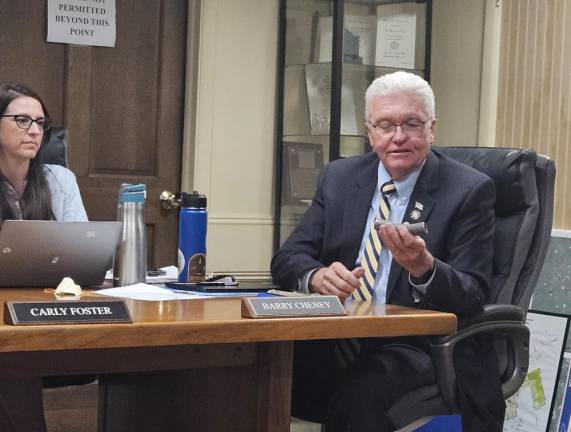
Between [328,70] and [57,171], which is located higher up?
[328,70]

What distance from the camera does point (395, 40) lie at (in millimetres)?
3959

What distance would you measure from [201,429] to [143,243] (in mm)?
449

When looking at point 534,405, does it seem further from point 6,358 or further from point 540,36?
point 6,358

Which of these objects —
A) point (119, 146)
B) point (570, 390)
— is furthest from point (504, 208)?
point (119, 146)

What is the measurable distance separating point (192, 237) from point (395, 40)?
203 centimetres

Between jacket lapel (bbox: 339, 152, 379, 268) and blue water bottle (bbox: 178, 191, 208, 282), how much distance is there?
42 cm

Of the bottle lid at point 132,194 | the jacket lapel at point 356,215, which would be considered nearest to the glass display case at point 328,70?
Answer: the jacket lapel at point 356,215

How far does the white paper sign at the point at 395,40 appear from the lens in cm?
394

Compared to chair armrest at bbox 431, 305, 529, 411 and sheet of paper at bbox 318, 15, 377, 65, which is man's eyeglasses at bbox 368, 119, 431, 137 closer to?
chair armrest at bbox 431, 305, 529, 411

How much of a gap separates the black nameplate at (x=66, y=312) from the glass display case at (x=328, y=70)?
2.32m

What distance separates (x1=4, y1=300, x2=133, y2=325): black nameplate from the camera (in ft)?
4.84

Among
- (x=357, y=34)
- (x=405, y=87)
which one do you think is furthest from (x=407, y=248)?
(x=357, y=34)

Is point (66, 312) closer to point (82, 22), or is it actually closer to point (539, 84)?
point (82, 22)

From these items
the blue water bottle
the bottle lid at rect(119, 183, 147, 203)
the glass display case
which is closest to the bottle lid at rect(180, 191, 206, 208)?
the blue water bottle
